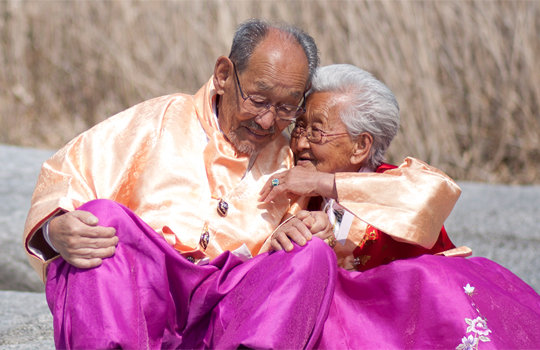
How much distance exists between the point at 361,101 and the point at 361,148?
0.80 ft

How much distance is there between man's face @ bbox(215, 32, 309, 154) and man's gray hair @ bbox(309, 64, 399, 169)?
0.19 m

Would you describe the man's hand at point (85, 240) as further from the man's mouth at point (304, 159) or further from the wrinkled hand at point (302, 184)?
the man's mouth at point (304, 159)

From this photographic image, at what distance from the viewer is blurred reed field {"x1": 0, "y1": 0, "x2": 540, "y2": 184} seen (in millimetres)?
6172

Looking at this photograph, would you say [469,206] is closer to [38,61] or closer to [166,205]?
[166,205]

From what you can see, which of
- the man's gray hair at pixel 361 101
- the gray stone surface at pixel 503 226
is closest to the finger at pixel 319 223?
the man's gray hair at pixel 361 101

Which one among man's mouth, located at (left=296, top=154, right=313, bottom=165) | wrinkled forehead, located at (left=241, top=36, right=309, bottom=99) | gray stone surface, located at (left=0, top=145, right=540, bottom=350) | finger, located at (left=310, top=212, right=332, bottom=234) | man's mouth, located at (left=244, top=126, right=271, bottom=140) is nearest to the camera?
finger, located at (left=310, top=212, right=332, bottom=234)

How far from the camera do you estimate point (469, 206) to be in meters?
5.45

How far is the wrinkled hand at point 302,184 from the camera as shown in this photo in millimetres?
2576

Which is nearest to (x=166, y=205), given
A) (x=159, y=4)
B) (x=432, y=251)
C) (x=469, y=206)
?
(x=432, y=251)

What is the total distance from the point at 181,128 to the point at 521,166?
5.21 m

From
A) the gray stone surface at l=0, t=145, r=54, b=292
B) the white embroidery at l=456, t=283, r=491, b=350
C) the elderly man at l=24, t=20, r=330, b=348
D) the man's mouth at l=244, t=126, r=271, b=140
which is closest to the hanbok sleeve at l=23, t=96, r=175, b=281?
the elderly man at l=24, t=20, r=330, b=348

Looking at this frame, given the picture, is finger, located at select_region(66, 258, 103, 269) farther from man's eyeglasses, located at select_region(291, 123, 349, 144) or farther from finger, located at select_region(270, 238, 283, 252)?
man's eyeglasses, located at select_region(291, 123, 349, 144)

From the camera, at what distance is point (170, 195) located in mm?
2580

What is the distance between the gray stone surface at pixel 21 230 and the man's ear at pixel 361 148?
5.94 feet
